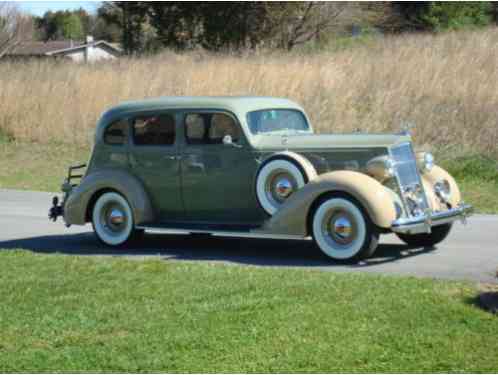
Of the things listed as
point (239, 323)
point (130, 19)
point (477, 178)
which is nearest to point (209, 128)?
point (239, 323)

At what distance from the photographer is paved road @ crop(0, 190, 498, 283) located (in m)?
9.45

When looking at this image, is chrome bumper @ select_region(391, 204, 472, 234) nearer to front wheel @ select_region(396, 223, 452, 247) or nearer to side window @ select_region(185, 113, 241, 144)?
front wheel @ select_region(396, 223, 452, 247)

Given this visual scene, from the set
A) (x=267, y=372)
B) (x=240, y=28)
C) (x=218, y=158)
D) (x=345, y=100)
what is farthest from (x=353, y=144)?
(x=240, y=28)

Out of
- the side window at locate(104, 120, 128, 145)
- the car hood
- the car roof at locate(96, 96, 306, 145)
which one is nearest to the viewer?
the car hood

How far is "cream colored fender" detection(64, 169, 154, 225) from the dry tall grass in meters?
8.27

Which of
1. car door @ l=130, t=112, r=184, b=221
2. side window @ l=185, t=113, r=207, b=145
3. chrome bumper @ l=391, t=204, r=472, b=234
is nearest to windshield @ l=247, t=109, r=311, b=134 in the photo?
side window @ l=185, t=113, r=207, b=145

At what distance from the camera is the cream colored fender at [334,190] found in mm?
9391

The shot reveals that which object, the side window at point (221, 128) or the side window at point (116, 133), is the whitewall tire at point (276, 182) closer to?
the side window at point (221, 128)

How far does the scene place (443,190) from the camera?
10.6m

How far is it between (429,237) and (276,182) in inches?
80.3

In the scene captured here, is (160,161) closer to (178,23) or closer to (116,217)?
(116,217)

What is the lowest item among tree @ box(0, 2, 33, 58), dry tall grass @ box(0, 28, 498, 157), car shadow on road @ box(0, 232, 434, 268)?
car shadow on road @ box(0, 232, 434, 268)

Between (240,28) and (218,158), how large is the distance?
28.1 metres

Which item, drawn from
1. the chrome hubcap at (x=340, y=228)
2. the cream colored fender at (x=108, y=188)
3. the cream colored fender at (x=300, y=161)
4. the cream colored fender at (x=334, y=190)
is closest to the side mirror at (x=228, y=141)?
the cream colored fender at (x=300, y=161)
